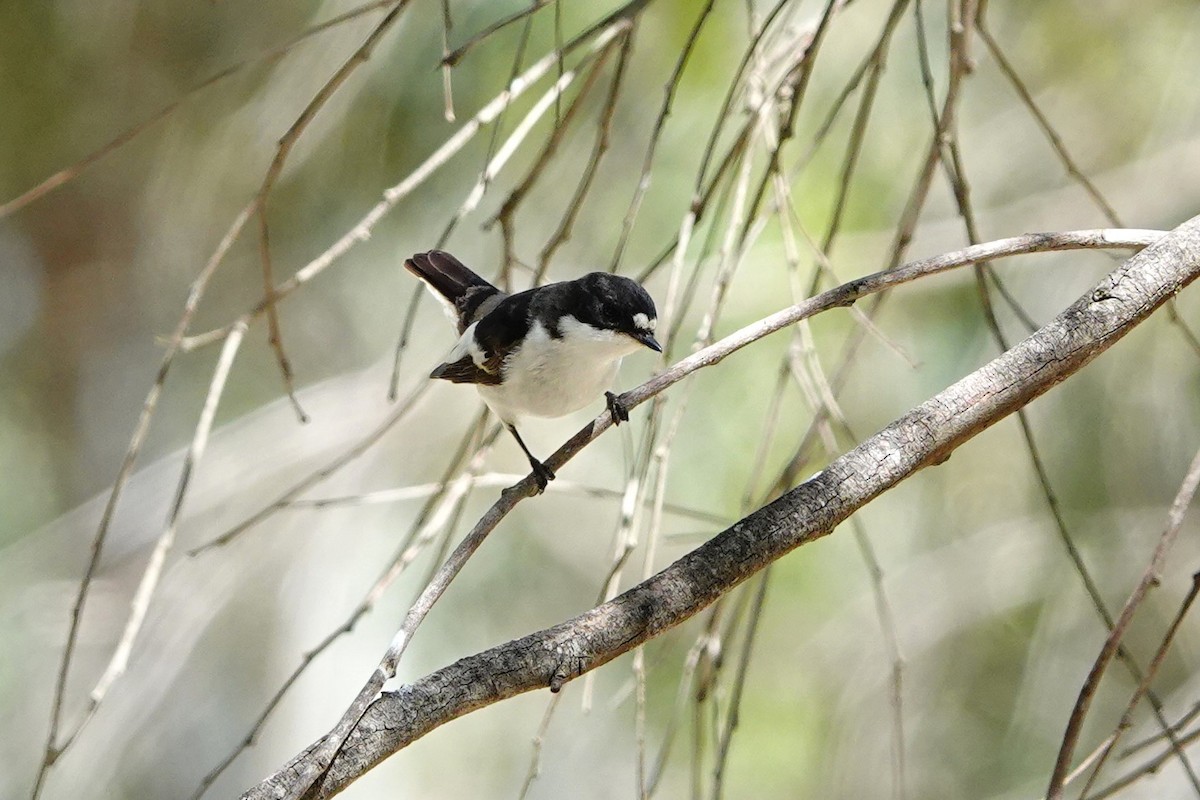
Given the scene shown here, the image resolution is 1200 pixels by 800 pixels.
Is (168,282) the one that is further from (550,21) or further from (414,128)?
(550,21)

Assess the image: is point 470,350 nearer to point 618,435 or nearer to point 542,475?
point 542,475

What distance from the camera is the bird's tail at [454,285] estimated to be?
3.61 m

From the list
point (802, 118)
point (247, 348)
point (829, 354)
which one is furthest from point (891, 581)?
point (247, 348)

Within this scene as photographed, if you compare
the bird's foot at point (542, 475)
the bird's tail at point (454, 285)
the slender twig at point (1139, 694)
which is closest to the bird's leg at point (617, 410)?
the bird's foot at point (542, 475)

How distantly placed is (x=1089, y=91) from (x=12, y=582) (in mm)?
6189

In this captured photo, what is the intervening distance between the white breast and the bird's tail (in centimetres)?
62

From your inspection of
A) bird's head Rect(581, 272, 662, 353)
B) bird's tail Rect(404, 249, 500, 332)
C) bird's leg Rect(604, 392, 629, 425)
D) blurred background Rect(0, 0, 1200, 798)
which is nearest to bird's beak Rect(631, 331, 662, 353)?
bird's head Rect(581, 272, 662, 353)

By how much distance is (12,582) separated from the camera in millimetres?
6414

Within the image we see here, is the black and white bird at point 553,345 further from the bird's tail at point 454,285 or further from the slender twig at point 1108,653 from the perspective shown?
the slender twig at point 1108,653

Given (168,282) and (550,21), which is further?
(168,282)

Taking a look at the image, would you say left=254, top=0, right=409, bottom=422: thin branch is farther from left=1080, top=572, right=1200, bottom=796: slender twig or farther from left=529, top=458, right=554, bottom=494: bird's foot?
left=1080, top=572, right=1200, bottom=796: slender twig

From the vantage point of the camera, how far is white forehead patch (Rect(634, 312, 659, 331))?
2691 millimetres

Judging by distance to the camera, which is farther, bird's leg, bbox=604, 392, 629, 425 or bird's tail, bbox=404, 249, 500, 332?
bird's tail, bbox=404, 249, 500, 332

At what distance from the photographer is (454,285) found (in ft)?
12.1
